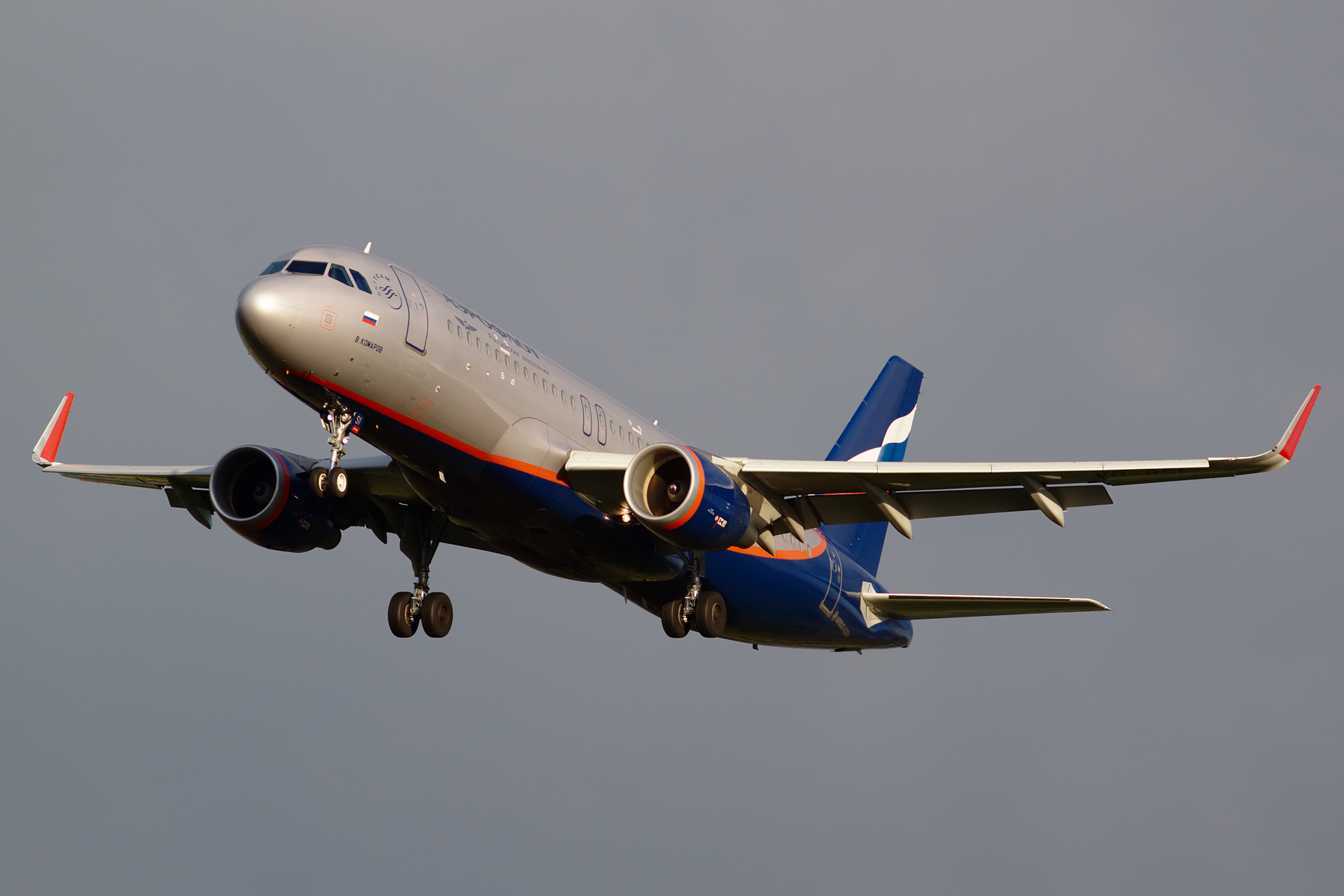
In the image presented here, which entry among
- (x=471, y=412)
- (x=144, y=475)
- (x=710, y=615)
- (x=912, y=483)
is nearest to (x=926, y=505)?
(x=912, y=483)

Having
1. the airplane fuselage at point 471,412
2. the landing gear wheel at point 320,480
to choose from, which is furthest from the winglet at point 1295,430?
the landing gear wheel at point 320,480

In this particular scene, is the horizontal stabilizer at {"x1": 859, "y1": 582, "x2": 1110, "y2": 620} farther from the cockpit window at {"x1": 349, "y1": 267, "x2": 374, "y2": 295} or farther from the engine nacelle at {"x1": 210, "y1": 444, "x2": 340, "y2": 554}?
the cockpit window at {"x1": 349, "y1": 267, "x2": 374, "y2": 295}

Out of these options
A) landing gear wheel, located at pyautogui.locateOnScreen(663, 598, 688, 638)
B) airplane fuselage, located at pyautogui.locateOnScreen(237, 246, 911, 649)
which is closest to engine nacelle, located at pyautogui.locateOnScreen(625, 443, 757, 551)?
airplane fuselage, located at pyautogui.locateOnScreen(237, 246, 911, 649)

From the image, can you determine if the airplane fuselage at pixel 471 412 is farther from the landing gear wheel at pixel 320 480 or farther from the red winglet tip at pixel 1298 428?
the red winglet tip at pixel 1298 428

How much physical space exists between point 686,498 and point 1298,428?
10.0 m

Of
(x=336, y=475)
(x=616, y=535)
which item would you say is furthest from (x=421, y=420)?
(x=616, y=535)

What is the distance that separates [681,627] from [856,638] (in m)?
7.23

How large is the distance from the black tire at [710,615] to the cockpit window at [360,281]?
378 inches

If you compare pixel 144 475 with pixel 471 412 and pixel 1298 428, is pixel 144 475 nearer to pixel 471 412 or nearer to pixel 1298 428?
pixel 471 412

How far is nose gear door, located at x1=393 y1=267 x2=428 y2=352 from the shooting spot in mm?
24484

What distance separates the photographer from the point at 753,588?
104 feet

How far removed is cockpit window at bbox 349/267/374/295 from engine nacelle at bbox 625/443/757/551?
18.3 ft

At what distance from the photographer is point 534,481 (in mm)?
26250

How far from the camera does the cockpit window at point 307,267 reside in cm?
2384
